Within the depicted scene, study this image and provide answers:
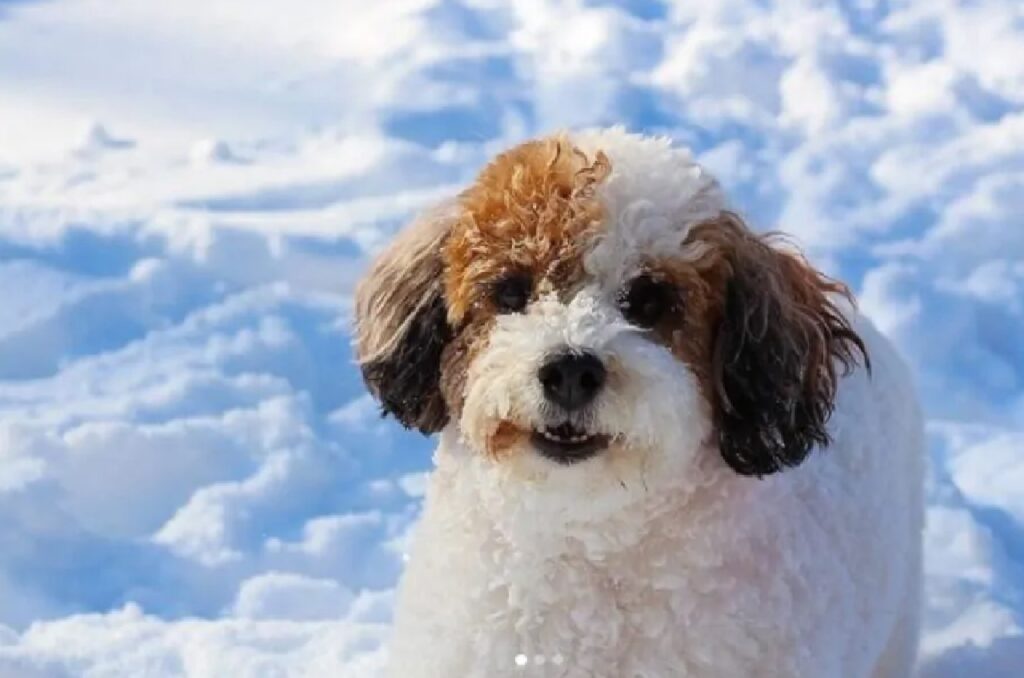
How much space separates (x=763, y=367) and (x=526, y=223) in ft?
1.38

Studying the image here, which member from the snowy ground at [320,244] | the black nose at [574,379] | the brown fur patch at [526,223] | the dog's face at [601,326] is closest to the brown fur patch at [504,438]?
the dog's face at [601,326]

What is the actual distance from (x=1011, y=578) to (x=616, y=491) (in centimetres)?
234

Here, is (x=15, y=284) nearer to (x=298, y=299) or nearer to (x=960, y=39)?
(x=298, y=299)

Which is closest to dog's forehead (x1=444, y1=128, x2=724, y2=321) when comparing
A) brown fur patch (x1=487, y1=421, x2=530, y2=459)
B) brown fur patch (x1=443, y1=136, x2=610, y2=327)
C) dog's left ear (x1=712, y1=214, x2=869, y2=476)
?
brown fur patch (x1=443, y1=136, x2=610, y2=327)

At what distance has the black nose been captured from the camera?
94.3 inches

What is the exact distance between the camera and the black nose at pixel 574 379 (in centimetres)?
239

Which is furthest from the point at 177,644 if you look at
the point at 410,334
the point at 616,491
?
the point at 616,491

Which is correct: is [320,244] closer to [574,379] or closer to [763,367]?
[763,367]

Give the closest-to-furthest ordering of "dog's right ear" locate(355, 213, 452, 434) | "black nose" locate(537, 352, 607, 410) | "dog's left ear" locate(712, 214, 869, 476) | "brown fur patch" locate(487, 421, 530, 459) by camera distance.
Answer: "black nose" locate(537, 352, 607, 410)
"brown fur patch" locate(487, 421, 530, 459)
"dog's left ear" locate(712, 214, 869, 476)
"dog's right ear" locate(355, 213, 452, 434)

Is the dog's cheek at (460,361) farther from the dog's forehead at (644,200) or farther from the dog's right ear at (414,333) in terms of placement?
the dog's forehead at (644,200)

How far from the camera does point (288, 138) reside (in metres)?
7.42

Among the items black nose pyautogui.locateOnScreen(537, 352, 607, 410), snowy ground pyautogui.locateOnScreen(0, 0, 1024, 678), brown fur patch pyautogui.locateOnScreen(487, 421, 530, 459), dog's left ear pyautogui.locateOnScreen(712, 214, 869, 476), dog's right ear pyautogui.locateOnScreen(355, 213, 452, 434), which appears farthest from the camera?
snowy ground pyautogui.locateOnScreen(0, 0, 1024, 678)

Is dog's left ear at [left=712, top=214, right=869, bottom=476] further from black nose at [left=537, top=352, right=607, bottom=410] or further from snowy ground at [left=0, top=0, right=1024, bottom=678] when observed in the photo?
snowy ground at [left=0, top=0, right=1024, bottom=678]

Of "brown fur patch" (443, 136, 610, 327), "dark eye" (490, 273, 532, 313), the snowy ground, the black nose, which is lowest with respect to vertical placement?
the black nose
